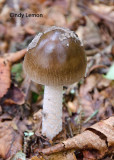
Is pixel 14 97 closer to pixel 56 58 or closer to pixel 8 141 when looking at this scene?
pixel 8 141

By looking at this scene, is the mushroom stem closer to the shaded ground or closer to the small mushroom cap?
the shaded ground

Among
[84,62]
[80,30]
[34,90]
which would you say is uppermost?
[80,30]

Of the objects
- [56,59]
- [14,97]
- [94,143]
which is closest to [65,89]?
[14,97]

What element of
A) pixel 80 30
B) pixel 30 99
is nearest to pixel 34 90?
pixel 30 99

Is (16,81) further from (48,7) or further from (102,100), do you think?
(48,7)

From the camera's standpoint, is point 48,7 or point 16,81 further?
point 48,7

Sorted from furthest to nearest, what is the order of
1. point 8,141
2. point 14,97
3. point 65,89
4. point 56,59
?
point 65,89 → point 14,97 → point 8,141 → point 56,59
